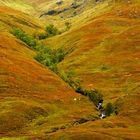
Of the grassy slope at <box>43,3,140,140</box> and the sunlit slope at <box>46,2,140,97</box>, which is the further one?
the sunlit slope at <box>46,2,140,97</box>

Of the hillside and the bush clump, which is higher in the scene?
the bush clump

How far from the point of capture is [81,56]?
191 meters

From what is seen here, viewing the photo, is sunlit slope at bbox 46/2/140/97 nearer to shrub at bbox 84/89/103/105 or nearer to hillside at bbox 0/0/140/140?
hillside at bbox 0/0/140/140

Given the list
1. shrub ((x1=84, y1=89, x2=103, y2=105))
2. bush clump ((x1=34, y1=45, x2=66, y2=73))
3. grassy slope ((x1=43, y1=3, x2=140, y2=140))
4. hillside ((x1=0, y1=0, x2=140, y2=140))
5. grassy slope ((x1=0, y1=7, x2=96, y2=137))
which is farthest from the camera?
bush clump ((x1=34, y1=45, x2=66, y2=73))

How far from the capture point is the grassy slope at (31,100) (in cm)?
10344

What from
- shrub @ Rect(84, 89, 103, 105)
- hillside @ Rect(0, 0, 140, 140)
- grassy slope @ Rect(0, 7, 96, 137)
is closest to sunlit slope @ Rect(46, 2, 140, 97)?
hillside @ Rect(0, 0, 140, 140)

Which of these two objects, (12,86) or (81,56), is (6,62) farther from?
(81,56)

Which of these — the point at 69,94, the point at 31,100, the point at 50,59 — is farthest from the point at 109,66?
the point at 31,100

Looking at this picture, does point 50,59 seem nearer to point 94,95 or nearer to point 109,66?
point 109,66

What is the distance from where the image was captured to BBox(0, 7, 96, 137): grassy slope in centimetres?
10344

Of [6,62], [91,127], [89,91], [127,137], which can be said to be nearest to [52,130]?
[91,127]

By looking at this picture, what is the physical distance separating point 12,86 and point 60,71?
39.4 metres

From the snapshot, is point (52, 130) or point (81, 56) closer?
point (52, 130)

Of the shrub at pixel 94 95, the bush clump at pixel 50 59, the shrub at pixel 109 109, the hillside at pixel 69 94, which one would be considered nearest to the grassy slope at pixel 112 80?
the hillside at pixel 69 94
